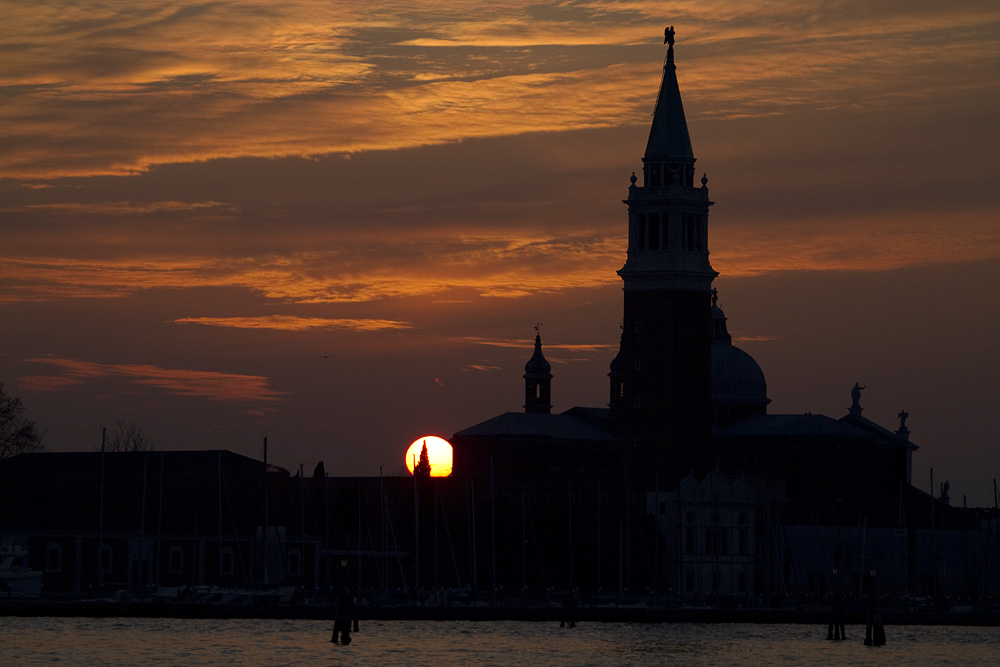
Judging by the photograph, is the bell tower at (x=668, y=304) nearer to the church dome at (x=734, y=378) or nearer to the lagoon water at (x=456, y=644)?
the church dome at (x=734, y=378)

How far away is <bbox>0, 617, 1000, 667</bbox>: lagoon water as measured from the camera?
67375 millimetres

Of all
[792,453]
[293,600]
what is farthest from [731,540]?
[293,600]

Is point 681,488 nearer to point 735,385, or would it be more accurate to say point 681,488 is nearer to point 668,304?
point 668,304

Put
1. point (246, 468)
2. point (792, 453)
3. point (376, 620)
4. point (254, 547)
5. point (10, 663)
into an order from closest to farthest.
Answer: point (10, 663) < point (376, 620) < point (254, 547) < point (246, 468) < point (792, 453)

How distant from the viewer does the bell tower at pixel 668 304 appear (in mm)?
114000

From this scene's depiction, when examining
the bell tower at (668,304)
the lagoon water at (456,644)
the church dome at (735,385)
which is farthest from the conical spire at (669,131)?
the lagoon water at (456,644)

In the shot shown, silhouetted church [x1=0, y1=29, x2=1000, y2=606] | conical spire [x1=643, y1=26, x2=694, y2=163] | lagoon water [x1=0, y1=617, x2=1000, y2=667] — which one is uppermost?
conical spire [x1=643, y1=26, x2=694, y2=163]

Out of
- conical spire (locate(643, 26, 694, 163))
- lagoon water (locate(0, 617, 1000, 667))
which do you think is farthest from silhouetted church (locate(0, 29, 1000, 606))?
lagoon water (locate(0, 617, 1000, 667))

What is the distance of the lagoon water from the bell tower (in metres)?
27.8

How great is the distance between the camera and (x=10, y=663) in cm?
6328

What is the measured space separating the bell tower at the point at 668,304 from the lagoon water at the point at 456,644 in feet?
91.1

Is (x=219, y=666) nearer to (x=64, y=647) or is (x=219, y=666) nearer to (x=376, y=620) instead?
(x=64, y=647)

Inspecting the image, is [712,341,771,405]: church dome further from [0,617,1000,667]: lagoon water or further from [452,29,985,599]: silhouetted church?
[0,617,1000,667]: lagoon water

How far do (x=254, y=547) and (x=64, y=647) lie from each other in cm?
3654
